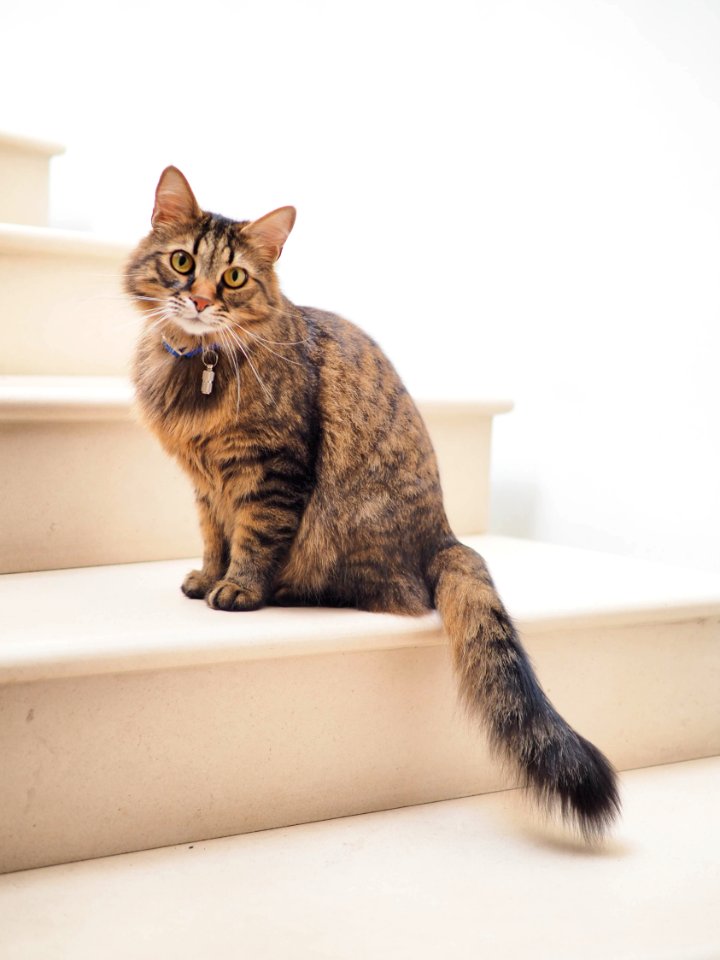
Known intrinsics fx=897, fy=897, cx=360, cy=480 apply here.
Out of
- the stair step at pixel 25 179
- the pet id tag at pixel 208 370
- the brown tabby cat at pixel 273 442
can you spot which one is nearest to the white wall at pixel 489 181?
the stair step at pixel 25 179

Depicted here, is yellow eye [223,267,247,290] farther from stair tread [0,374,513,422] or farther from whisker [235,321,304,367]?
stair tread [0,374,513,422]

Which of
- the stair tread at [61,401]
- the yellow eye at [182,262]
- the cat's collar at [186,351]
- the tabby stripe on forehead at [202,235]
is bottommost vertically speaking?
the stair tread at [61,401]

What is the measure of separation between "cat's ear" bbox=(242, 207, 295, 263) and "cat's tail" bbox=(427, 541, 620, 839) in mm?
504

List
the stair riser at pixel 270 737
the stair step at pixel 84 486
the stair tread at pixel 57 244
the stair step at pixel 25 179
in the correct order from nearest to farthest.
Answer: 1. the stair riser at pixel 270 737
2. the stair step at pixel 84 486
3. the stair tread at pixel 57 244
4. the stair step at pixel 25 179

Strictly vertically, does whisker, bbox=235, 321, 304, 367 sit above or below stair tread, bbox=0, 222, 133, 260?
below

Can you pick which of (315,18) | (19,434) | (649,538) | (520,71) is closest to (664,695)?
(649,538)

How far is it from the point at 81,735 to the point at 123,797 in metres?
0.08

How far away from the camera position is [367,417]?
1.21 metres

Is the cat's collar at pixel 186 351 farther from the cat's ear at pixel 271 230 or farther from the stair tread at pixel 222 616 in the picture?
the stair tread at pixel 222 616

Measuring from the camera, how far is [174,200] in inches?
43.7

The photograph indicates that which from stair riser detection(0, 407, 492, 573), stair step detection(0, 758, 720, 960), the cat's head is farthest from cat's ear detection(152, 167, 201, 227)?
stair step detection(0, 758, 720, 960)

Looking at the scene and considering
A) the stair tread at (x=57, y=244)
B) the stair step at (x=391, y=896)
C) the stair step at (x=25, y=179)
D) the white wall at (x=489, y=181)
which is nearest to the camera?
the stair step at (x=391, y=896)

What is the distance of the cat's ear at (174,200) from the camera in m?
1.10

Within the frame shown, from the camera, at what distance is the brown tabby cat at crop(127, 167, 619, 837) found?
43.6 inches
